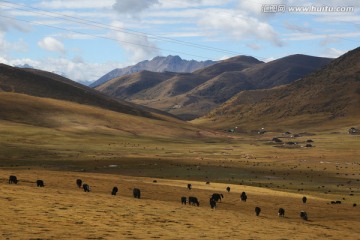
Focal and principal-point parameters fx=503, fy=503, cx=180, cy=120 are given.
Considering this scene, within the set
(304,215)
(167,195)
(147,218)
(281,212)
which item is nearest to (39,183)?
(167,195)

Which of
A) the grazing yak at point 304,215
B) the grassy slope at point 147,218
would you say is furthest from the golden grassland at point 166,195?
the grazing yak at point 304,215

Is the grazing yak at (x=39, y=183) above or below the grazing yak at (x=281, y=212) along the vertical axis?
above

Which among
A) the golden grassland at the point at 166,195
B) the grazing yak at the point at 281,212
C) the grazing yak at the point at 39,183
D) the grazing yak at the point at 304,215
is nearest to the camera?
the golden grassland at the point at 166,195

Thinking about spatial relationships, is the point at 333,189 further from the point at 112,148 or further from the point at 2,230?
the point at 112,148

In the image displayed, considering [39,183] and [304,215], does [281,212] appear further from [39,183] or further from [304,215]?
[39,183]

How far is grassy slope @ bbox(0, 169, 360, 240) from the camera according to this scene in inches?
1119

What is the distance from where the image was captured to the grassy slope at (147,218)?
2841cm

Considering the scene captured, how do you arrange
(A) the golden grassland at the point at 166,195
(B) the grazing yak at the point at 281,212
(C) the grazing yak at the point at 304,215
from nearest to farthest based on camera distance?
1. (A) the golden grassland at the point at 166,195
2. (C) the grazing yak at the point at 304,215
3. (B) the grazing yak at the point at 281,212

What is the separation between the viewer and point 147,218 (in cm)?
3428

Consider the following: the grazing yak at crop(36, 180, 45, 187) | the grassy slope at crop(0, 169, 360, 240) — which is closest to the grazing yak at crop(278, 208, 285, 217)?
the grassy slope at crop(0, 169, 360, 240)

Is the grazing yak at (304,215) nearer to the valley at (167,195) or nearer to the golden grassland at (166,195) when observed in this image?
the valley at (167,195)

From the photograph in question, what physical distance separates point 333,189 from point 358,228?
31.5m

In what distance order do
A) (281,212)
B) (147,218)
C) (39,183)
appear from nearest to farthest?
(147,218) → (281,212) → (39,183)

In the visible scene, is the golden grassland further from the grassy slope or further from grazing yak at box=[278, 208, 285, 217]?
grazing yak at box=[278, 208, 285, 217]
